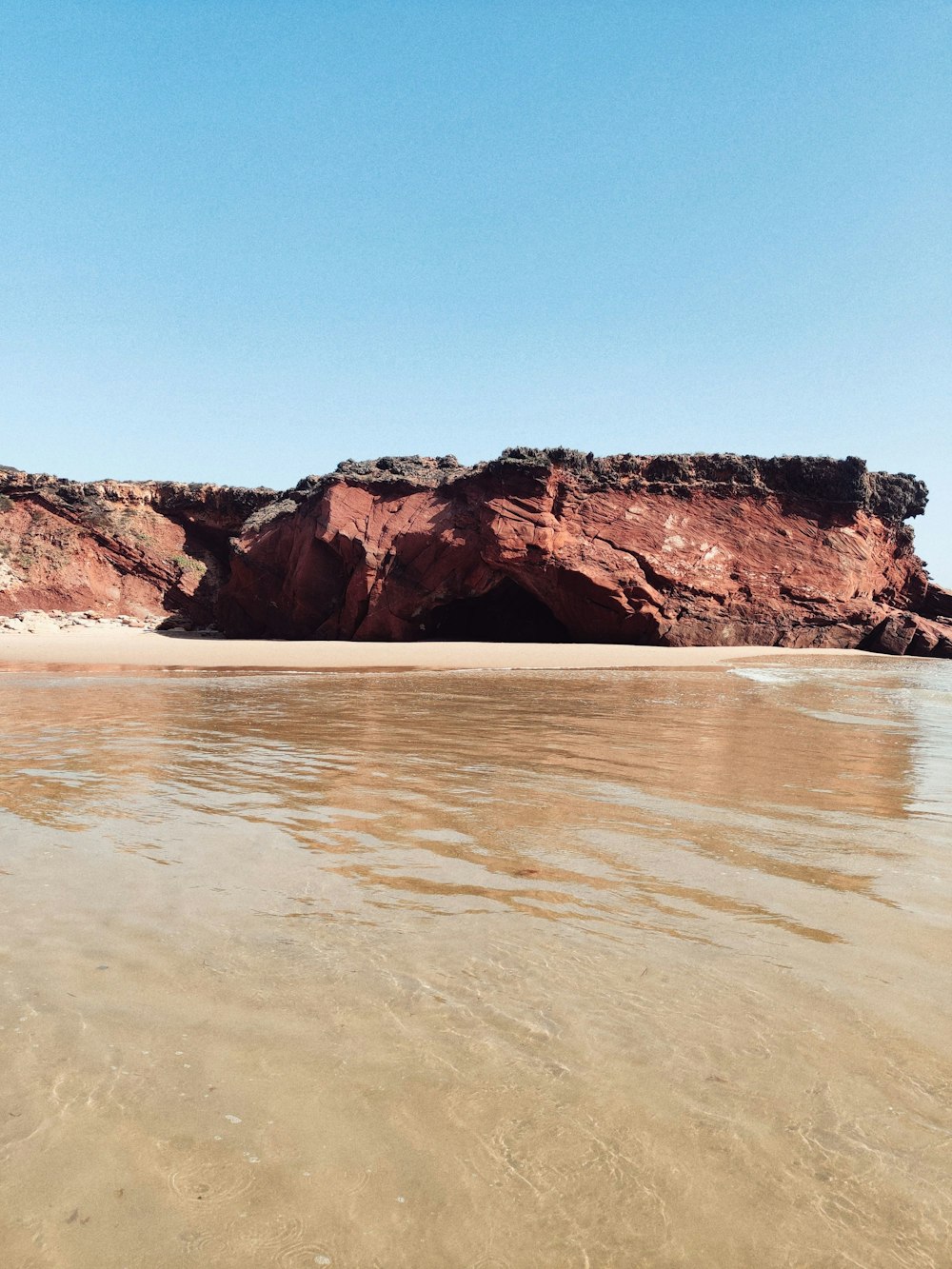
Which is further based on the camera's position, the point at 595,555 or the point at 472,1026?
the point at 595,555

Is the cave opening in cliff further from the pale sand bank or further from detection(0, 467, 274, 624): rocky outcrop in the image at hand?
detection(0, 467, 274, 624): rocky outcrop

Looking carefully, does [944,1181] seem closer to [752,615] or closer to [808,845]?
[808,845]

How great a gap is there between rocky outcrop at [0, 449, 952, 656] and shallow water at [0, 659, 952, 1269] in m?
16.7

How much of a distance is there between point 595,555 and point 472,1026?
19022 mm

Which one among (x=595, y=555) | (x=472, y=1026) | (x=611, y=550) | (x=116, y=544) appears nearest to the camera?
(x=472, y=1026)

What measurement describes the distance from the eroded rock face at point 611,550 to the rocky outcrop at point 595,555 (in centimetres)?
4

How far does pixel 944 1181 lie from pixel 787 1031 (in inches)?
17.4

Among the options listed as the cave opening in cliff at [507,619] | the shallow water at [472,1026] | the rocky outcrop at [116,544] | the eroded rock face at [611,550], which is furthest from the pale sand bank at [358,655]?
the shallow water at [472,1026]

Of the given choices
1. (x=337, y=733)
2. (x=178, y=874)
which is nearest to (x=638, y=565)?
(x=337, y=733)

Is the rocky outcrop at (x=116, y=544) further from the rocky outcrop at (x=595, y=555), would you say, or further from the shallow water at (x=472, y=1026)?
the shallow water at (x=472, y=1026)

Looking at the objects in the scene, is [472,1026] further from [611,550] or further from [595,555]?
[611,550]

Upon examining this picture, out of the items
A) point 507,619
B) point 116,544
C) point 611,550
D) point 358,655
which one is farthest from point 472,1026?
point 116,544

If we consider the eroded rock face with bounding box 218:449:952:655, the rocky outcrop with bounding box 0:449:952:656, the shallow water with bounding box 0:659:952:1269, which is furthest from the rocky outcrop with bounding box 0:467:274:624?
the shallow water with bounding box 0:659:952:1269

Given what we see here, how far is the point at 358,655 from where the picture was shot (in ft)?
52.2
